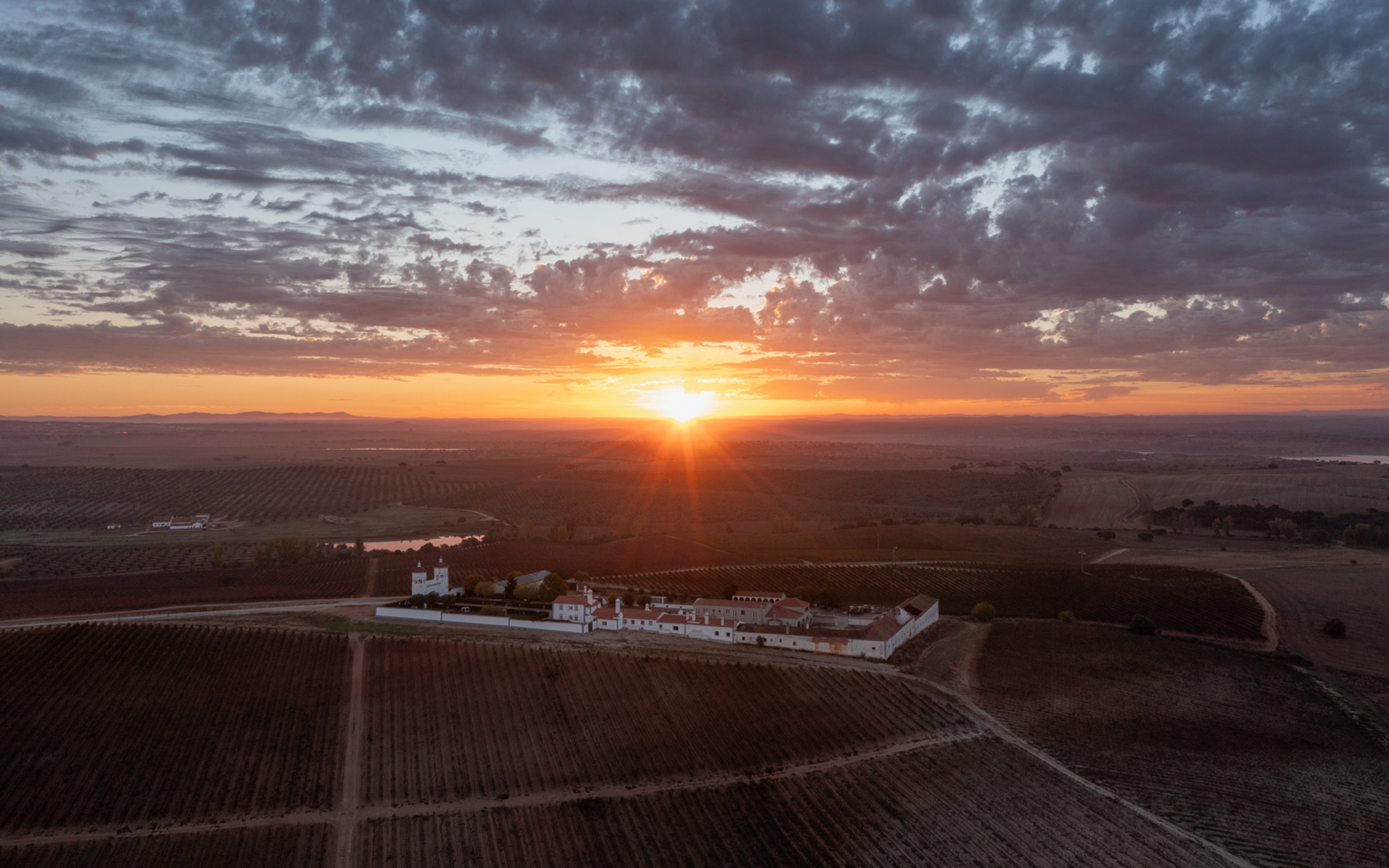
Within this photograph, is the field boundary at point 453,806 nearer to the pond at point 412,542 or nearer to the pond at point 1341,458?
the pond at point 412,542

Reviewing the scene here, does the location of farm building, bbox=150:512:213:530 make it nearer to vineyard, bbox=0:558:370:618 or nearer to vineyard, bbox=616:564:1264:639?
vineyard, bbox=0:558:370:618

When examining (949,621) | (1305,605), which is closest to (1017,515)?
(1305,605)

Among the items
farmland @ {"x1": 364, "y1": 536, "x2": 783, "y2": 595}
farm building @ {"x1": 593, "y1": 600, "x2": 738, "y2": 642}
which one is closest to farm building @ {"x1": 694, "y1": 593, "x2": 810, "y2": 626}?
farm building @ {"x1": 593, "y1": 600, "x2": 738, "y2": 642}

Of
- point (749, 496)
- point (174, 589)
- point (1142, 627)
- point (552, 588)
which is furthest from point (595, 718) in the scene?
point (749, 496)

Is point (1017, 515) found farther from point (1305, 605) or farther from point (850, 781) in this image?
point (850, 781)

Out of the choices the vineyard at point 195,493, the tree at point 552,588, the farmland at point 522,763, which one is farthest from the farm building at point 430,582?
the vineyard at point 195,493
